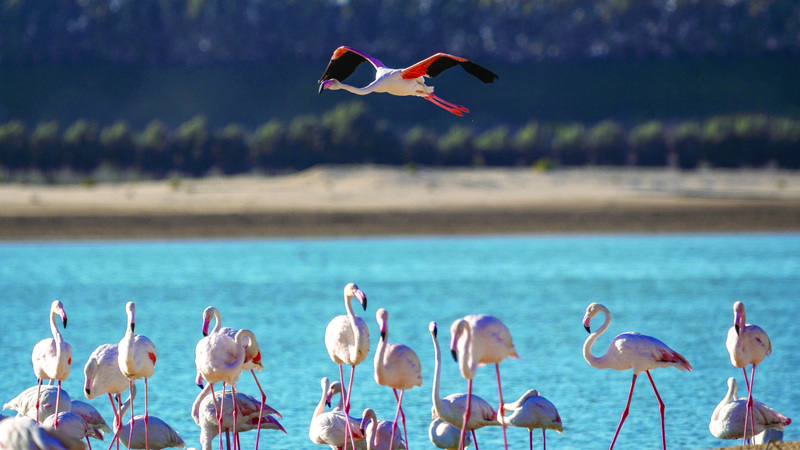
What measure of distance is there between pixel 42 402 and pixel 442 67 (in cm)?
406

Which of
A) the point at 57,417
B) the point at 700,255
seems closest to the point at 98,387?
the point at 57,417

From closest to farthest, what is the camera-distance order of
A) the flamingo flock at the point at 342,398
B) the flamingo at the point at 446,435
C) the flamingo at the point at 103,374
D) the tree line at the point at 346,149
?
the flamingo flock at the point at 342,398 → the flamingo at the point at 446,435 → the flamingo at the point at 103,374 → the tree line at the point at 346,149

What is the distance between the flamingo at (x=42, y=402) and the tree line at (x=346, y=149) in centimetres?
4413

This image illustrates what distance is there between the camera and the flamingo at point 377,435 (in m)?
8.43

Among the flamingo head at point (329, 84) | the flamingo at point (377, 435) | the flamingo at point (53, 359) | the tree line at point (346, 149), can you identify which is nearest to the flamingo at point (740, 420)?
the flamingo at point (377, 435)

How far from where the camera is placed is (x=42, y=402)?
29.2ft

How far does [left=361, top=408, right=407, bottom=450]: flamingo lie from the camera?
8.43m

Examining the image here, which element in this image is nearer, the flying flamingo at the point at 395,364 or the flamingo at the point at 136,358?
the flying flamingo at the point at 395,364

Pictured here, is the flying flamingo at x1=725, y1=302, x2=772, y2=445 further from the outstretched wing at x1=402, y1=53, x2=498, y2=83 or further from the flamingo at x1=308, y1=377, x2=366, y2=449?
the flamingo at x1=308, y1=377, x2=366, y2=449

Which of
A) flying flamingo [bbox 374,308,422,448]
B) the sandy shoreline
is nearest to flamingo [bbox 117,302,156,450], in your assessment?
Result: flying flamingo [bbox 374,308,422,448]

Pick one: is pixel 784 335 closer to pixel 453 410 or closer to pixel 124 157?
pixel 453 410

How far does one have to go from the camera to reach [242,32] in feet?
260

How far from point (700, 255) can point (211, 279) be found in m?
12.2

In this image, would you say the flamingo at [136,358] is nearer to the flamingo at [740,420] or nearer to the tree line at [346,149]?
the flamingo at [740,420]
